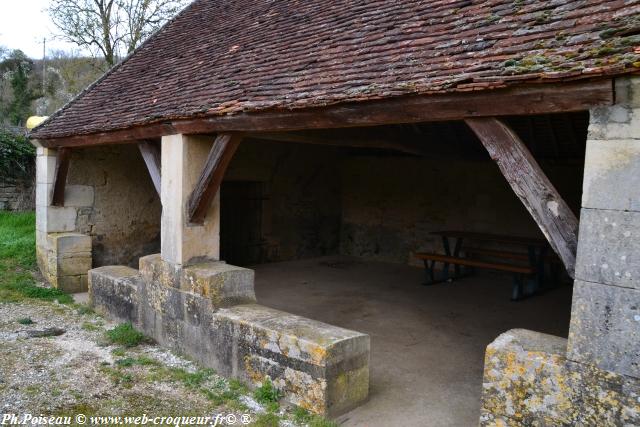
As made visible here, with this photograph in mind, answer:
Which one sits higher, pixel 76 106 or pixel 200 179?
pixel 76 106

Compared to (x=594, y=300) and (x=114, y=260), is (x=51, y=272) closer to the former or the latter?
(x=114, y=260)

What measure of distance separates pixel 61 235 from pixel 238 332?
13.9ft

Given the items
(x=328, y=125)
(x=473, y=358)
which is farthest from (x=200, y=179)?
(x=473, y=358)

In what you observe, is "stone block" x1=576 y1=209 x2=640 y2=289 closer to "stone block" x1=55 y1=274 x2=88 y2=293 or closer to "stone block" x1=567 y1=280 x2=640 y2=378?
"stone block" x1=567 y1=280 x2=640 y2=378

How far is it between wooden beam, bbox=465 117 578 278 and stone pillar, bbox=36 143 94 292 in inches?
239

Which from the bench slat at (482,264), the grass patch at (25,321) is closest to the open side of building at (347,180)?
the bench slat at (482,264)

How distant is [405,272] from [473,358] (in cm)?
403

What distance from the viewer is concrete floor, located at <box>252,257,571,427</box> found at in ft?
Answer: 12.3

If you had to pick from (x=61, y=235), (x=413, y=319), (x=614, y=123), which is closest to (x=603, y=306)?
(x=614, y=123)

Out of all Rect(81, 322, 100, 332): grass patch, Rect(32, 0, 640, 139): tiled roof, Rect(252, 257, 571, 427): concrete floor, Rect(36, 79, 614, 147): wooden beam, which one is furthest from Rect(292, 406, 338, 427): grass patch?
Rect(81, 322, 100, 332): grass patch

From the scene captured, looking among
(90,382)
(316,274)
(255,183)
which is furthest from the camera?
(255,183)

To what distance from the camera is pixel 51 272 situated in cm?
728

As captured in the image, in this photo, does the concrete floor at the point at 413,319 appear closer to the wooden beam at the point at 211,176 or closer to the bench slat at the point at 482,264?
the bench slat at the point at 482,264

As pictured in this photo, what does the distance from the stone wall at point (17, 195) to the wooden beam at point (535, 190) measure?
10.8m
